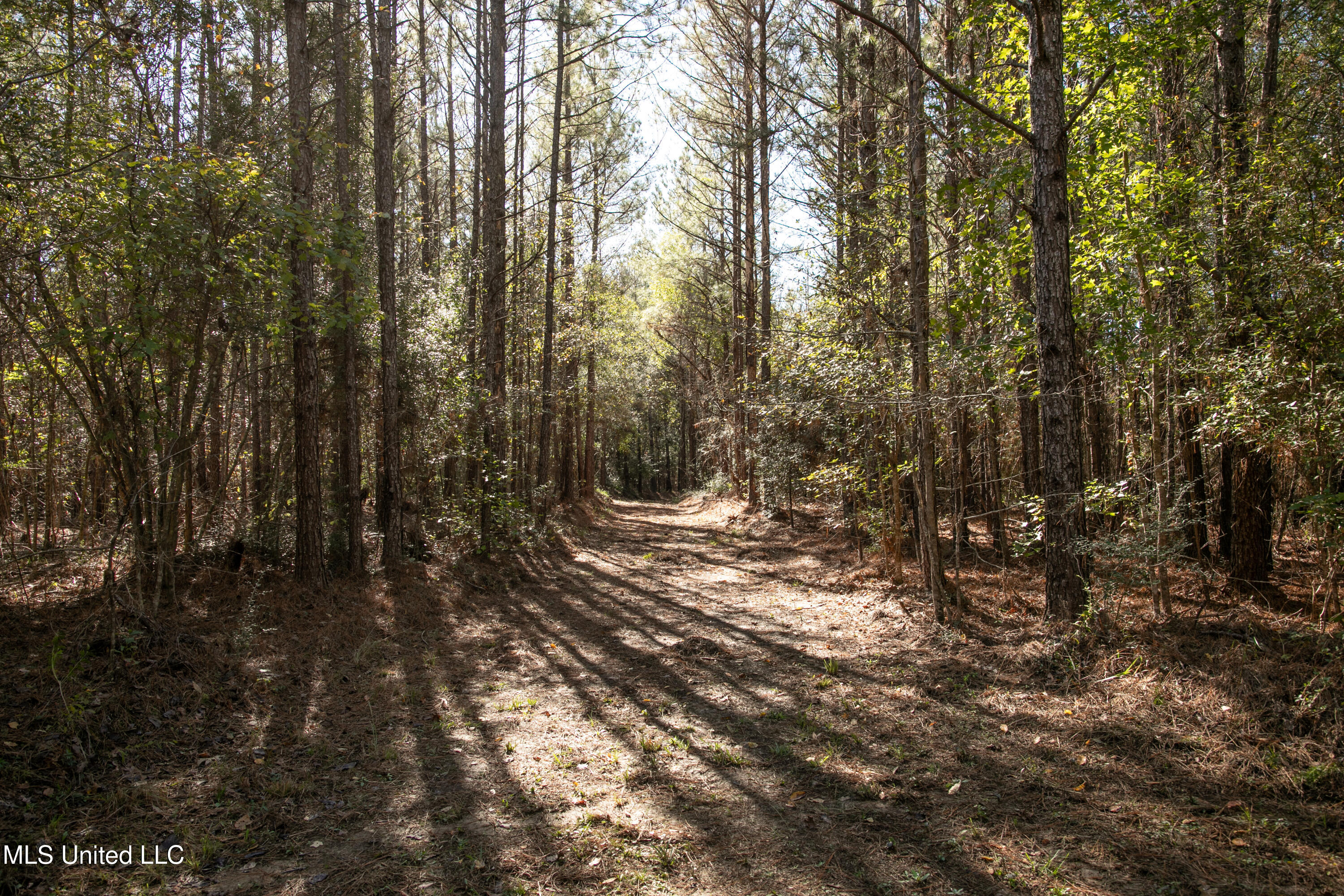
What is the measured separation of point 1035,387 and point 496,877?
627 centimetres

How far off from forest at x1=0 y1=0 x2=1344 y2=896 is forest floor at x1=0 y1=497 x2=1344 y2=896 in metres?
0.03

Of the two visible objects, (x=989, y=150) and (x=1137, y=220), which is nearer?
(x=1137, y=220)

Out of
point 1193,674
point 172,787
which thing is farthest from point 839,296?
point 172,787

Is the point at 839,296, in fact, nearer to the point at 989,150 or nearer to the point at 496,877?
the point at 989,150

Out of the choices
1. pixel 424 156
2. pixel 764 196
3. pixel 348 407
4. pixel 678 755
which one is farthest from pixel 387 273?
pixel 764 196

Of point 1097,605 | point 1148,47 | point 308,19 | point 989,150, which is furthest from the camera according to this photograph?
point 308,19

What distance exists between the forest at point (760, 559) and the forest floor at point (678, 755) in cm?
3

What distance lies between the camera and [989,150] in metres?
6.34

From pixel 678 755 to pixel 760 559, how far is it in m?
7.56

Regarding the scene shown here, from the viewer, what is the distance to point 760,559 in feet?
38.5

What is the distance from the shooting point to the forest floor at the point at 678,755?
3051 millimetres

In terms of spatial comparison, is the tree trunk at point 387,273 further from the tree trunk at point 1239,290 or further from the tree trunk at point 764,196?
the tree trunk at point 1239,290

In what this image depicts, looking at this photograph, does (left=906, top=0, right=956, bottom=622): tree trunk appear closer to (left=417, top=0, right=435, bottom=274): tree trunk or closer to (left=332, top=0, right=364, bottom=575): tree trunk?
(left=332, top=0, right=364, bottom=575): tree trunk

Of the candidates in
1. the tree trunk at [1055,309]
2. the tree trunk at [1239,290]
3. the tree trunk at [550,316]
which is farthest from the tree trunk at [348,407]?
the tree trunk at [1239,290]
